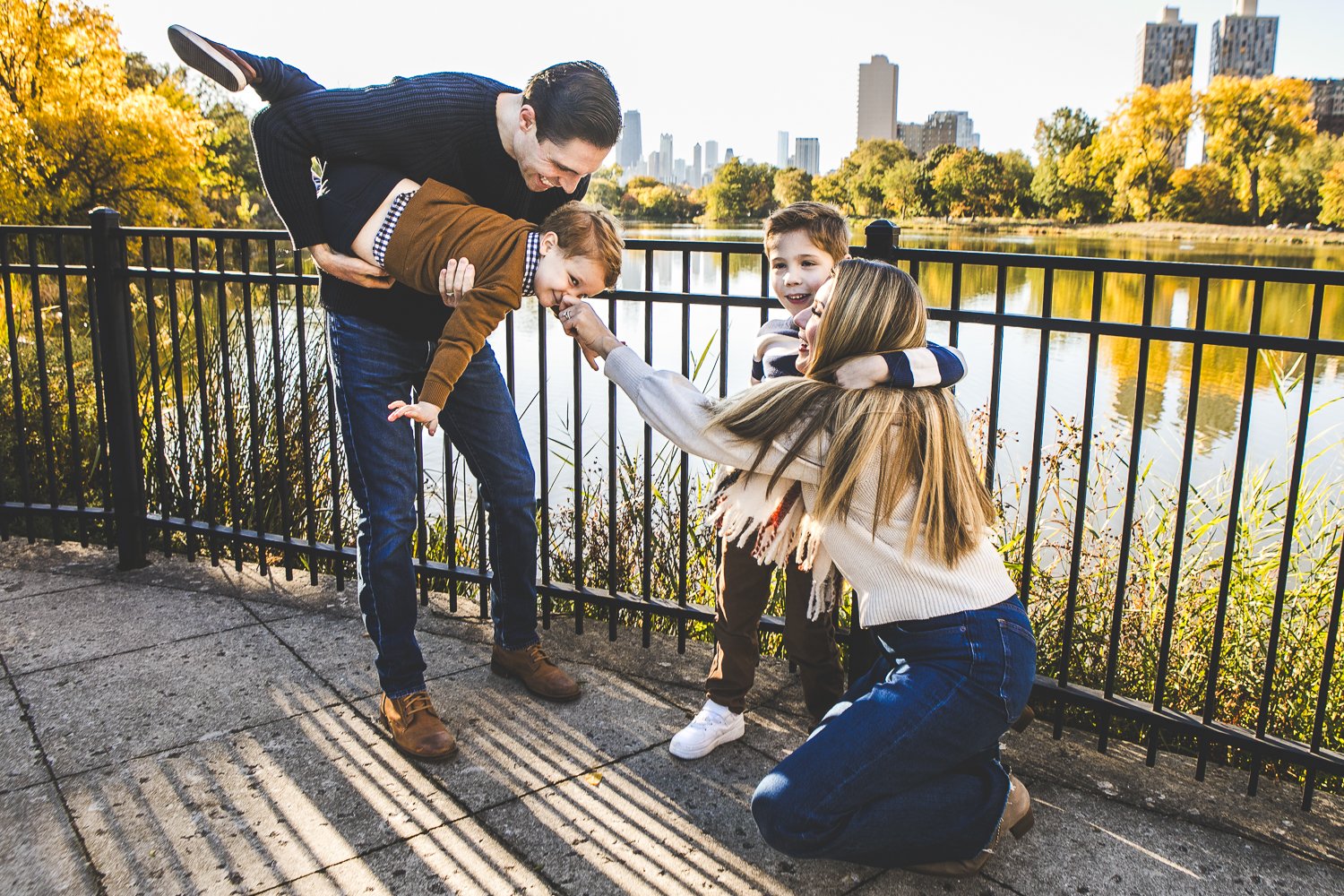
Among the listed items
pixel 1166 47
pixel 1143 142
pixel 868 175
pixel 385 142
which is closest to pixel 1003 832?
pixel 385 142

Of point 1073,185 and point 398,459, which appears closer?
point 398,459

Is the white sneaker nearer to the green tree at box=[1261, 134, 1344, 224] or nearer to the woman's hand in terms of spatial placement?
the woman's hand

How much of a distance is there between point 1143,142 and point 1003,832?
70.1m

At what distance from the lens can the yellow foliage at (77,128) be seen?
20.0 meters

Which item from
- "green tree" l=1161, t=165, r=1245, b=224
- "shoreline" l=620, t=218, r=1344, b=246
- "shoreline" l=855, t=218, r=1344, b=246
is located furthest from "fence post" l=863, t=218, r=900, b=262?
"green tree" l=1161, t=165, r=1245, b=224

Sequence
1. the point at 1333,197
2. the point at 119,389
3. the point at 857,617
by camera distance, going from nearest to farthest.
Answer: the point at 857,617 → the point at 119,389 → the point at 1333,197

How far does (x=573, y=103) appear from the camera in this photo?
241 cm

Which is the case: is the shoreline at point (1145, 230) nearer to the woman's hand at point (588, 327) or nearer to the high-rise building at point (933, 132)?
the woman's hand at point (588, 327)

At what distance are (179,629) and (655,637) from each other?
1.63 m

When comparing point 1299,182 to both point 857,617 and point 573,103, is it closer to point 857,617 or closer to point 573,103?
point 857,617

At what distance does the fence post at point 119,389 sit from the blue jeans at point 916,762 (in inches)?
117

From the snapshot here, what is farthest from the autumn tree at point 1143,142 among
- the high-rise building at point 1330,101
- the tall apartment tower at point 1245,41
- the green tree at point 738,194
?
the tall apartment tower at point 1245,41

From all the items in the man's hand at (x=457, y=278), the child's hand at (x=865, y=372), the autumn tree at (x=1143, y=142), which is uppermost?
the autumn tree at (x=1143, y=142)

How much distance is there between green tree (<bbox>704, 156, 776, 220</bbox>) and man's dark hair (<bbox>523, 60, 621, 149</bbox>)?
2138 inches
